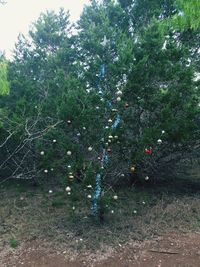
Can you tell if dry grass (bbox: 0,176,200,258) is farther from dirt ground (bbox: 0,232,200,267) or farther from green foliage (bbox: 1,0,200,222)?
green foliage (bbox: 1,0,200,222)

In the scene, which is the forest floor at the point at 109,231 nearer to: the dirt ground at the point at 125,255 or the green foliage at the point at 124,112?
the dirt ground at the point at 125,255

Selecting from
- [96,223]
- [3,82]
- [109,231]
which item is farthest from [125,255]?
[3,82]

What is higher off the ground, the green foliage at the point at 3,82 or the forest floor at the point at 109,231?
the green foliage at the point at 3,82

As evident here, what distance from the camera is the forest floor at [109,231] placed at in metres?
5.91

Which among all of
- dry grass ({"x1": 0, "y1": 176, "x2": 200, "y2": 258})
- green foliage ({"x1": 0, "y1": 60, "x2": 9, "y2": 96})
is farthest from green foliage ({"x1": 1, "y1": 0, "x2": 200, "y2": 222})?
green foliage ({"x1": 0, "y1": 60, "x2": 9, "y2": 96})

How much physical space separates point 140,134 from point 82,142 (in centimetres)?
149

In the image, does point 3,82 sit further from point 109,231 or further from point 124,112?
point 109,231

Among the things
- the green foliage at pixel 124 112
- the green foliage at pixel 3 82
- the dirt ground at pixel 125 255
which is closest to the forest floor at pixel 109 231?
the dirt ground at pixel 125 255

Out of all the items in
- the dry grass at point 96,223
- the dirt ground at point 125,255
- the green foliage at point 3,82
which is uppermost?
the green foliage at point 3,82

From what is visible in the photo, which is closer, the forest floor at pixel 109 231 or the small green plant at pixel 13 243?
the forest floor at pixel 109 231

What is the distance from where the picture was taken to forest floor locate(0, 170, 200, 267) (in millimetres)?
5910

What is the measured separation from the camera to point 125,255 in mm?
Answer: 5957

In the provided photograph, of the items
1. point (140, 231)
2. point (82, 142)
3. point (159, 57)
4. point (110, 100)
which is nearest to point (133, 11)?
point (159, 57)

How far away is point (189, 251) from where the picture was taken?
233 inches
